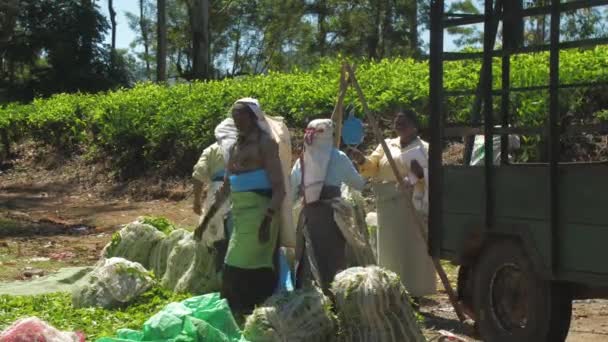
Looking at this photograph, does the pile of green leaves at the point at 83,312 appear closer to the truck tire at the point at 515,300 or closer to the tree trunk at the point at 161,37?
the truck tire at the point at 515,300

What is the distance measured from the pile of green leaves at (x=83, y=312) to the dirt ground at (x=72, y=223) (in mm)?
2107

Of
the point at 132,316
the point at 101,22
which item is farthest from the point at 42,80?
the point at 132,316

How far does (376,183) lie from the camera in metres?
8.38

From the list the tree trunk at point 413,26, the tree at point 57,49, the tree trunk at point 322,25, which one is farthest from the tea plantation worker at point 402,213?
the tree trunk at point 322,25

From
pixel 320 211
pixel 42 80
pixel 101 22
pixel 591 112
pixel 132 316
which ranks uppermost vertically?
pixel 101 22

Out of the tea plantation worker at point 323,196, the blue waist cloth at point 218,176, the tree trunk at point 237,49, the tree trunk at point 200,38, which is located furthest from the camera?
the tree trunk at point 237,49

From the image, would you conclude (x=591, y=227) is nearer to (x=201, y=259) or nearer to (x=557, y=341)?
(x=557, y=341)

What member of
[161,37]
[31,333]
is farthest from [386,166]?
[161,37]

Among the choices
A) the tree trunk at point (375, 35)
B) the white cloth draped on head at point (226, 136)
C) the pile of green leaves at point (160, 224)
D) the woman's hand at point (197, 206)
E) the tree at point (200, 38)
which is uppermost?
the tree trunk at point (375, 35)

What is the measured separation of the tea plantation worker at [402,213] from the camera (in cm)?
805

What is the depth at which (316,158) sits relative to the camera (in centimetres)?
731

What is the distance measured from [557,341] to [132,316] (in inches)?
125

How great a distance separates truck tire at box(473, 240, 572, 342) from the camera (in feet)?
18.6

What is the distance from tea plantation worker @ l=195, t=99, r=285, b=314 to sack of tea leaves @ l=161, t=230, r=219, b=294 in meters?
1.16
